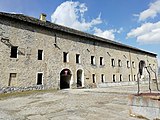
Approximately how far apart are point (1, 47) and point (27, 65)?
307cm

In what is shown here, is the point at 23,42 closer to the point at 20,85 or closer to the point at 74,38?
the point at 20,85

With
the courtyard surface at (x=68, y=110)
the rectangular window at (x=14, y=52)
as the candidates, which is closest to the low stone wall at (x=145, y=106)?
the courtyard surface at (x=68, y=110)

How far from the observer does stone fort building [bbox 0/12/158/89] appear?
15.3 meters

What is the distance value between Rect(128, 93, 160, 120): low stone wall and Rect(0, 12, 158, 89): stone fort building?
10.8 meters

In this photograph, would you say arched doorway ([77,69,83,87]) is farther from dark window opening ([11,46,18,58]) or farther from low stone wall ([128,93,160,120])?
low stone wall ([128,93,160,120])

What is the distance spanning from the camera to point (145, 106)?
528cm

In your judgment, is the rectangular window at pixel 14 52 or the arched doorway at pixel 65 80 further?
the arched doorway at pixel 65 80

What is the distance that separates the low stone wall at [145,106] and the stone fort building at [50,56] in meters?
10.8

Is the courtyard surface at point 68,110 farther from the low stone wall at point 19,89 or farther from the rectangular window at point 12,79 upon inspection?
the rectangular window at point 12,79

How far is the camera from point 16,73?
15398mm

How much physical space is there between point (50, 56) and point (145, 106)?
14.4 meters

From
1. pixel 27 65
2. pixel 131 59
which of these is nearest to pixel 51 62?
pixel 27 65

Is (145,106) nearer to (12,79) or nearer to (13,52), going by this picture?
(12,79)

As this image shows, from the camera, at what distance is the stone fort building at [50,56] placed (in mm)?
15267
